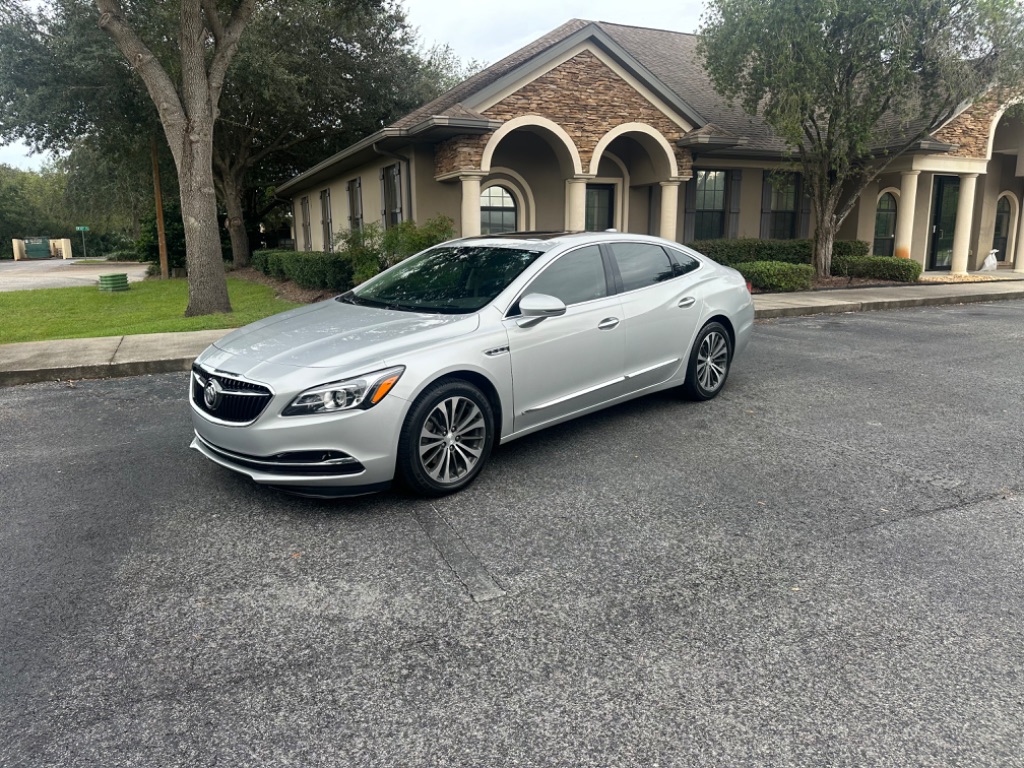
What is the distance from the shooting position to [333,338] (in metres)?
4.50

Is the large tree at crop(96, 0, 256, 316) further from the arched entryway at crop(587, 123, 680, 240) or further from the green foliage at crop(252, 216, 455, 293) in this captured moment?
the arched entryway at crop(587, 123, 680, 240)

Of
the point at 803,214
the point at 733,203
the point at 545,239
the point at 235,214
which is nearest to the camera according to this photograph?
the point at 545,239

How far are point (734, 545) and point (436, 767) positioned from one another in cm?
209

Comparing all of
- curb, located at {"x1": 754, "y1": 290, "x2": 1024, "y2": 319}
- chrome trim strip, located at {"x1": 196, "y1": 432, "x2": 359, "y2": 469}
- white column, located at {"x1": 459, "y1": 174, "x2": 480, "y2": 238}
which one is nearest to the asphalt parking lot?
chrome trim strip, located at {"x1": 196, "y1": 432, "x2": 359, "y2": 469}

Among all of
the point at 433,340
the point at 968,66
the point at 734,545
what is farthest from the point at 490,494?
the point at 968,66

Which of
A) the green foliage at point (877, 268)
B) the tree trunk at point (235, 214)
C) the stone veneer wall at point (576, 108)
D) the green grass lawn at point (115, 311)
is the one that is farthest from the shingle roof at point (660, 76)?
the tree trunk at point (235, 214)

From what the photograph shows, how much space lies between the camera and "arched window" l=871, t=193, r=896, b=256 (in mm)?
21094

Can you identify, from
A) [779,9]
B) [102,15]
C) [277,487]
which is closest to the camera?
[277,487]

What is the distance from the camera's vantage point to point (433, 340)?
4398mm

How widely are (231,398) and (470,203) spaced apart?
10944mm

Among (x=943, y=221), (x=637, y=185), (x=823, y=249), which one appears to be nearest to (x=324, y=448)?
(x=637, y=185)

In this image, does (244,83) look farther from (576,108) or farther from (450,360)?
(450,360)

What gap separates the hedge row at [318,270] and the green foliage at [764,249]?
320 inches

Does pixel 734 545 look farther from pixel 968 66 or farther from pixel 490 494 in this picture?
pixel 968 66
